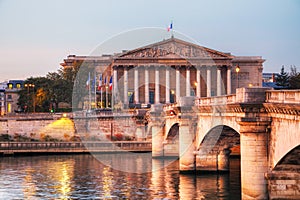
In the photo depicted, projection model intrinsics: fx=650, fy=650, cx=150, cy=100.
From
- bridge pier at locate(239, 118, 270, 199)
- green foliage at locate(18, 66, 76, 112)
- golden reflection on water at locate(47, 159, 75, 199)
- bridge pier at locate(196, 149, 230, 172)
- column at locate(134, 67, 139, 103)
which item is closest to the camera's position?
bridge pier at locate(239, 118, 270, 199)

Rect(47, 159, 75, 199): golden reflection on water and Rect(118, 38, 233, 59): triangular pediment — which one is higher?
Rect(118, 38, 233, 59): triangular pediment

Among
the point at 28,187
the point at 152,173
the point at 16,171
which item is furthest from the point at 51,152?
the point at 28,187

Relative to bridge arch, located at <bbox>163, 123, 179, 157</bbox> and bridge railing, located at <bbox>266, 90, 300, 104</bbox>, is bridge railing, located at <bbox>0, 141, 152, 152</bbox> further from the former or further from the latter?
bridge railing, located at <bbox>266, 90, 300, 104</bbox>

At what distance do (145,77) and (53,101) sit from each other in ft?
101

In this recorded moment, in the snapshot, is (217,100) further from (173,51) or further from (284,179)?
(173,51)

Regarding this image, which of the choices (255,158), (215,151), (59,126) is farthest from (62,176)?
(59,126)

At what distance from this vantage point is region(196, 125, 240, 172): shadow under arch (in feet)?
178

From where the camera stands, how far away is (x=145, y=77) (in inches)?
6393

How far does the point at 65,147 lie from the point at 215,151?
3699 cm

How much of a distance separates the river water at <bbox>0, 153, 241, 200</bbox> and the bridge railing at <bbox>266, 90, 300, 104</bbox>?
12646 millimetres

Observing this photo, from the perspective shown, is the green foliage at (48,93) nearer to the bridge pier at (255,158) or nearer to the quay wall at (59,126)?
the quay wall at (59,126)

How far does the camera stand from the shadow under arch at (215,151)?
178ft

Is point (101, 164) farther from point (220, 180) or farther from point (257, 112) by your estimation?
point (257, 112)

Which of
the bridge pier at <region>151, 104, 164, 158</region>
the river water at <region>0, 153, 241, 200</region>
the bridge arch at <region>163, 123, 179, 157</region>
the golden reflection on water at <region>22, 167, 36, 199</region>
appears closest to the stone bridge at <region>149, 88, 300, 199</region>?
the river water at <region>0, 153, 241, 200</region>
